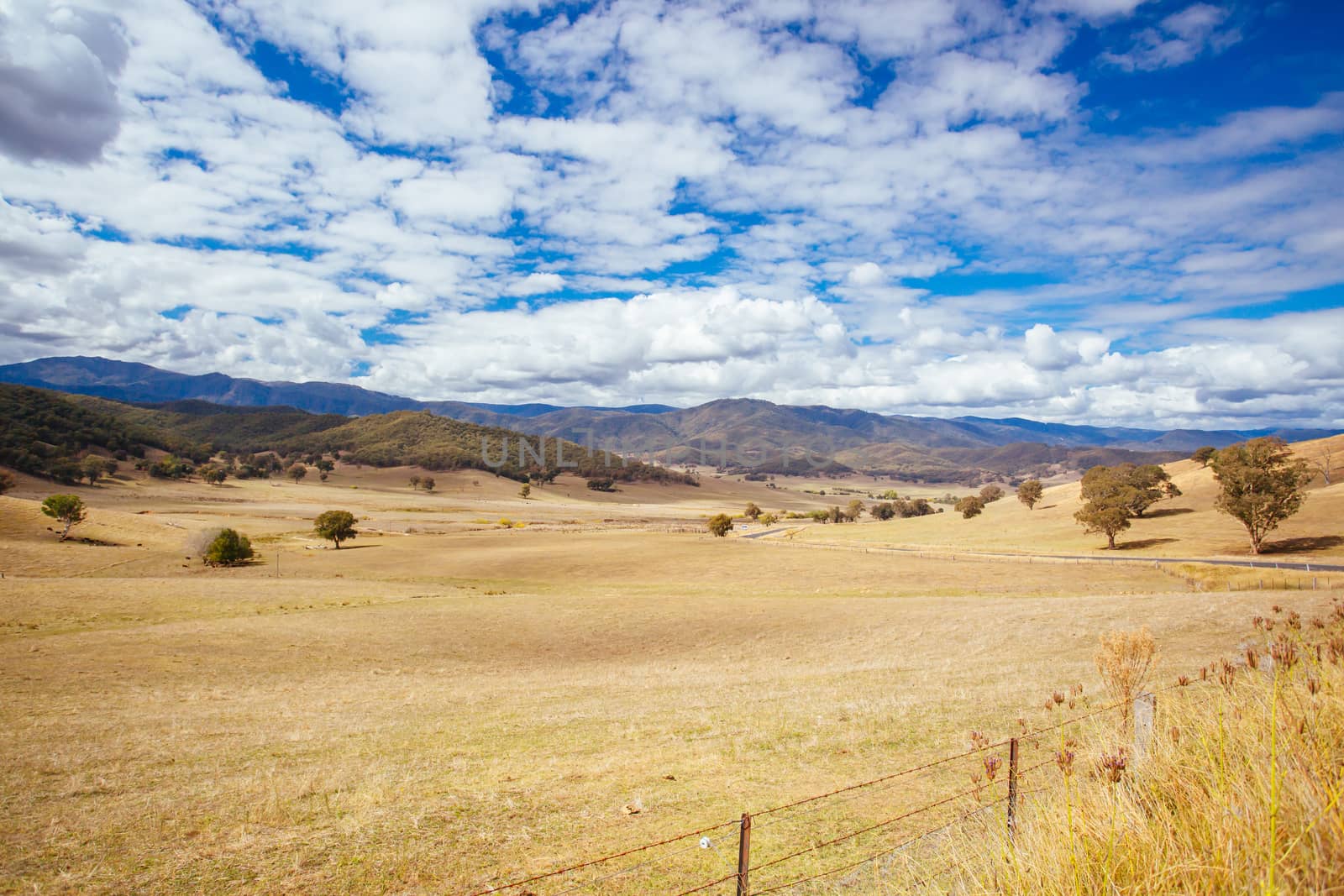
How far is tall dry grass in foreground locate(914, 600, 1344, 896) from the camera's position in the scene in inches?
124

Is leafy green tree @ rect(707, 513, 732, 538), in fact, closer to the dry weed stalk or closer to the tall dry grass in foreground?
the dry weed stalk

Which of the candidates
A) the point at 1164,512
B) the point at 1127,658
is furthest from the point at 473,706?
the point at 1164,512

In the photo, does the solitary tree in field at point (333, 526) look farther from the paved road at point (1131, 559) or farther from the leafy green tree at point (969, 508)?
the leafy green tree at point (969, 508)

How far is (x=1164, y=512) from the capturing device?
77.5m

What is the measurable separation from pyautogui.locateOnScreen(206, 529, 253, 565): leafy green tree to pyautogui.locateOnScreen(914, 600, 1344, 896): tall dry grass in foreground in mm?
65525

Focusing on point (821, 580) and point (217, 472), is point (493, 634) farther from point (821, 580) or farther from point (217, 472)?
point (217, 472)

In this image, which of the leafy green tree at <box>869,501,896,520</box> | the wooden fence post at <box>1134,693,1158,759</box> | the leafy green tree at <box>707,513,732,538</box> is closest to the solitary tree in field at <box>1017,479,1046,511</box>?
the leafy green tree at <box>869,501,896,520</box>

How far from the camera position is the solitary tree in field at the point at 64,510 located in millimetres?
58500

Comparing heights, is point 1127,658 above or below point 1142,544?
above

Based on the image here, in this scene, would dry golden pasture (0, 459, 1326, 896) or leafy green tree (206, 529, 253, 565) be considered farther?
leafy green tree (206, 529, 253, 565)

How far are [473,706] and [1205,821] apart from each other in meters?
17.0

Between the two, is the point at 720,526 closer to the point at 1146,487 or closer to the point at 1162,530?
the point at 1162,530

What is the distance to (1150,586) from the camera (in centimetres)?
4050

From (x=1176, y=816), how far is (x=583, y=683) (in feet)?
60.6
